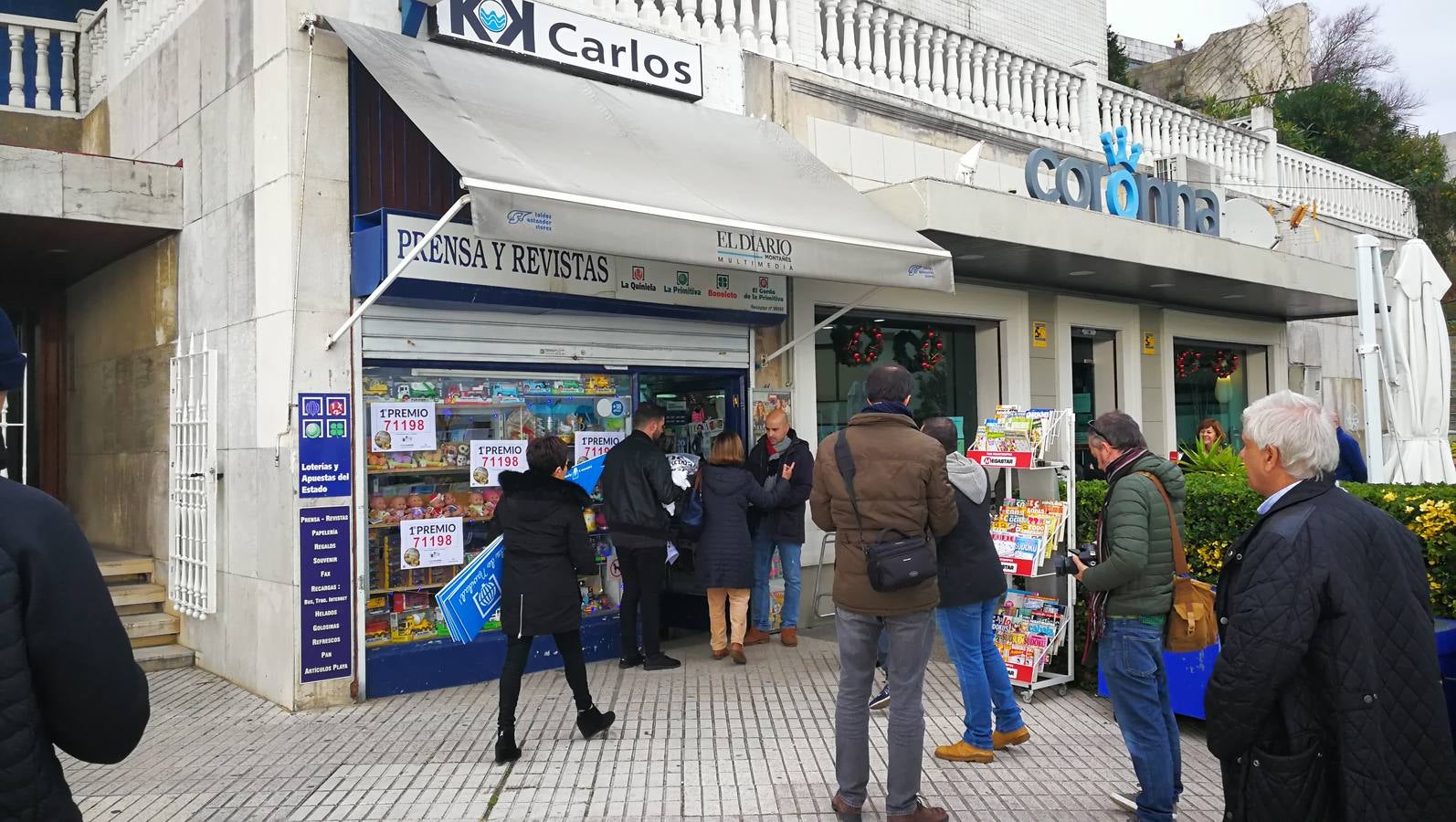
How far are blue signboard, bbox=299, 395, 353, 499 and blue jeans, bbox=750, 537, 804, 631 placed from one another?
3135 mm

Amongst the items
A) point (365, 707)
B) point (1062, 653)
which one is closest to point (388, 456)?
point (365, 707)

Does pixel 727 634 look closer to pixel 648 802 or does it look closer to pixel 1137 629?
pixel 648 802

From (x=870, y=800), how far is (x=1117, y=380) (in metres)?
8.88

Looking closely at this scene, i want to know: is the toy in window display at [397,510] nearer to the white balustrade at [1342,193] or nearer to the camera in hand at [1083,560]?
the camera in hand at [1083,560]

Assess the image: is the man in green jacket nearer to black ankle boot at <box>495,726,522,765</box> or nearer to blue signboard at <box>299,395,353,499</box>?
black ankle boot at <box>495,726,522,765</box>

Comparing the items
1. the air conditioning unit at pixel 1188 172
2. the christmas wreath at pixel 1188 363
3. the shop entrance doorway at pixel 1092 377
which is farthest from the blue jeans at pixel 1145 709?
the christmas wreath at pixel 1188 363

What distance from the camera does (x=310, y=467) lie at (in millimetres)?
6320

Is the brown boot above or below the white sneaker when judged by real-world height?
above

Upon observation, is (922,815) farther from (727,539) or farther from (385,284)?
(385,284)

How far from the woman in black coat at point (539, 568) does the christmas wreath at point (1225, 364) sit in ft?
37.5

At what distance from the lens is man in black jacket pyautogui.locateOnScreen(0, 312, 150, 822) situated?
1.92m

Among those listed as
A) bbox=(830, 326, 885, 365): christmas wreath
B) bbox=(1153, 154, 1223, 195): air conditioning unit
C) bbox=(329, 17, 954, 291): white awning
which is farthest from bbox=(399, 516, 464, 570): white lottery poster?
bbox=(1153, 154, 1223, 195): air conditioning unit

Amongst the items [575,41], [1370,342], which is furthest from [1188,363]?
[575,41]

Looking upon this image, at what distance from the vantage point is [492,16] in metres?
7.26
